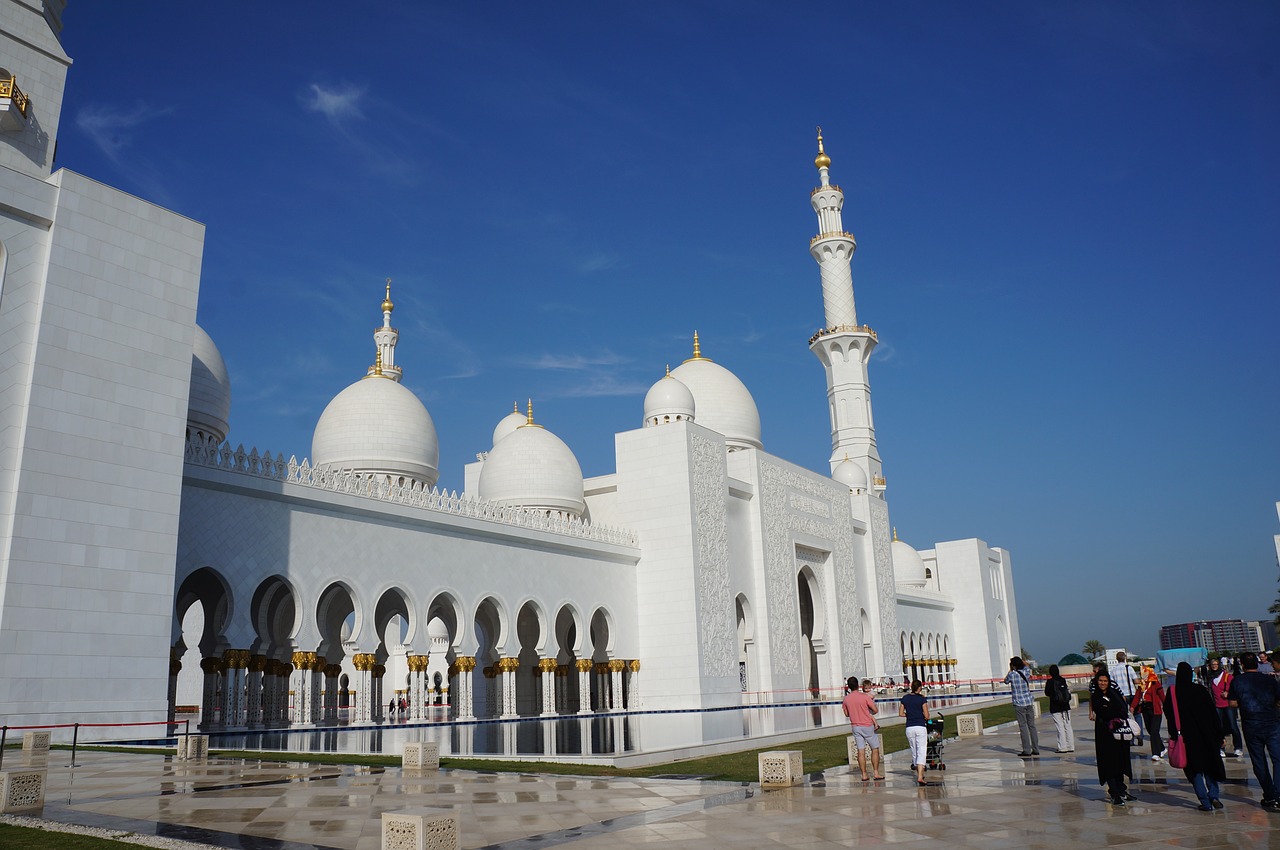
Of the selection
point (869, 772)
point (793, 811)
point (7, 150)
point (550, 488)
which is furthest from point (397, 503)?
point (793, 811)

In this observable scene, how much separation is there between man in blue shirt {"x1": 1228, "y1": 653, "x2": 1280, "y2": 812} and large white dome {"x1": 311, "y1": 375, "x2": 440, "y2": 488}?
15556 mm

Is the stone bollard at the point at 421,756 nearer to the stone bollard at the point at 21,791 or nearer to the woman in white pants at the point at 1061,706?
the stone bollard at the point at 21,791

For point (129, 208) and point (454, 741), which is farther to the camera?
point (129, 208)

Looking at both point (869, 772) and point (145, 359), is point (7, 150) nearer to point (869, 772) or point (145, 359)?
point (145, 359)

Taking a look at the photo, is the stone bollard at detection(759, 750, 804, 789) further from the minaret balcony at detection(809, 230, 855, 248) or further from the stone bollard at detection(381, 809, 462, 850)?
the minaret balcony at detection(809, 230, 855, 248)

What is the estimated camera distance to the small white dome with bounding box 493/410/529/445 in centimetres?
2708

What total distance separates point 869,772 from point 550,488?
1405cm

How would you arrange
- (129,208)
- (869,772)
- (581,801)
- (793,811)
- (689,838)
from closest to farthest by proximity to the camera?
(689,838), (793,811), (581,801), (869,772), (129,208)

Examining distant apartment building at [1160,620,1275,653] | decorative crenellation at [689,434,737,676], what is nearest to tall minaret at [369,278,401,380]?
decorative crenellation at [689,434,737,676]

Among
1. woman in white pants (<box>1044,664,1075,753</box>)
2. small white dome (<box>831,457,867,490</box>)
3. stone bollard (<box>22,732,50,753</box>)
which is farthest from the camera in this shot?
small white dome (<box>831,457,867,490</box>)

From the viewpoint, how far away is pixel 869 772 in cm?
716

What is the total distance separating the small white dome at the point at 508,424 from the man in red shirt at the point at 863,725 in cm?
2055

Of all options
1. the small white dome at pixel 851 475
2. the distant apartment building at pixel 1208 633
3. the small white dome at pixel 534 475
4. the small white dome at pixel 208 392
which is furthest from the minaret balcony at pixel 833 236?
the distant apartment building at pixel 1208 633

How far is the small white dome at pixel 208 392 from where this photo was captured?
15203 millimetres
